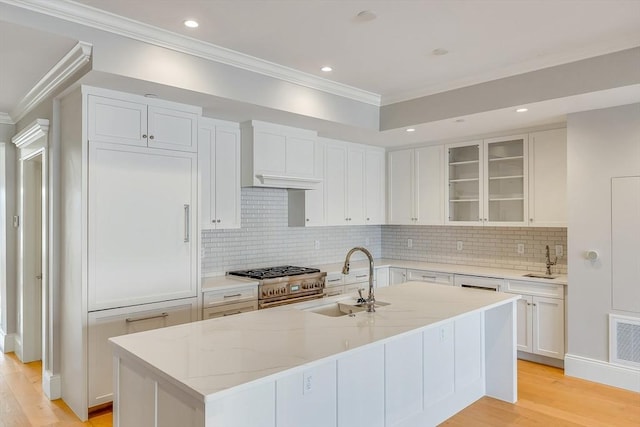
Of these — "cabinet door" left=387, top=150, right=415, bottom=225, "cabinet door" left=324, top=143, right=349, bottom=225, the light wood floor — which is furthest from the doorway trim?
"cabinet door" left=387, top=150, right=415, bottom=225

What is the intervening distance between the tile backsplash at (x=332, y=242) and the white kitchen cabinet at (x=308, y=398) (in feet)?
8.21

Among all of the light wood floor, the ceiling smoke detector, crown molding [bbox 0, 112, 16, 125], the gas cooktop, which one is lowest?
the light wood floor

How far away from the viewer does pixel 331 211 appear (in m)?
5.26

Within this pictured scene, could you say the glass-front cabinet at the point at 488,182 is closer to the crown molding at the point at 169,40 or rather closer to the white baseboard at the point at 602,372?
the white baseboard at the point at 602,372

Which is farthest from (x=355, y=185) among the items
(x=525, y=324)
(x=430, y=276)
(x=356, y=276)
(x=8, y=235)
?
(x=8, y=235)

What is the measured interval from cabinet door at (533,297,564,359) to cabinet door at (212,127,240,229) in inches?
120

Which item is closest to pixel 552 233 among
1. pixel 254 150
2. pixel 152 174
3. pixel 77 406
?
pixel 254 150

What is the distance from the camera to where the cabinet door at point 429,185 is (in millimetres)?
5336

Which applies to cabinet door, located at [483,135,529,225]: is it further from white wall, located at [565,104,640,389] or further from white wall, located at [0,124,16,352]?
white wall, located at [0,124,16,352]

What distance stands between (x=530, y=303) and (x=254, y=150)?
306cm

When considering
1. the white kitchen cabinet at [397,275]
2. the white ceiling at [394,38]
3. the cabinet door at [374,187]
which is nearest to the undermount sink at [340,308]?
the white ceiling at [394,38]

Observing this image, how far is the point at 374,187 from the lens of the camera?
5766 millimetres

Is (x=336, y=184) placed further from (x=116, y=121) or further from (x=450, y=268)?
(x=116, y=121)

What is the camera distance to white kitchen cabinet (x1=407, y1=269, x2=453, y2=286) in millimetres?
4968
